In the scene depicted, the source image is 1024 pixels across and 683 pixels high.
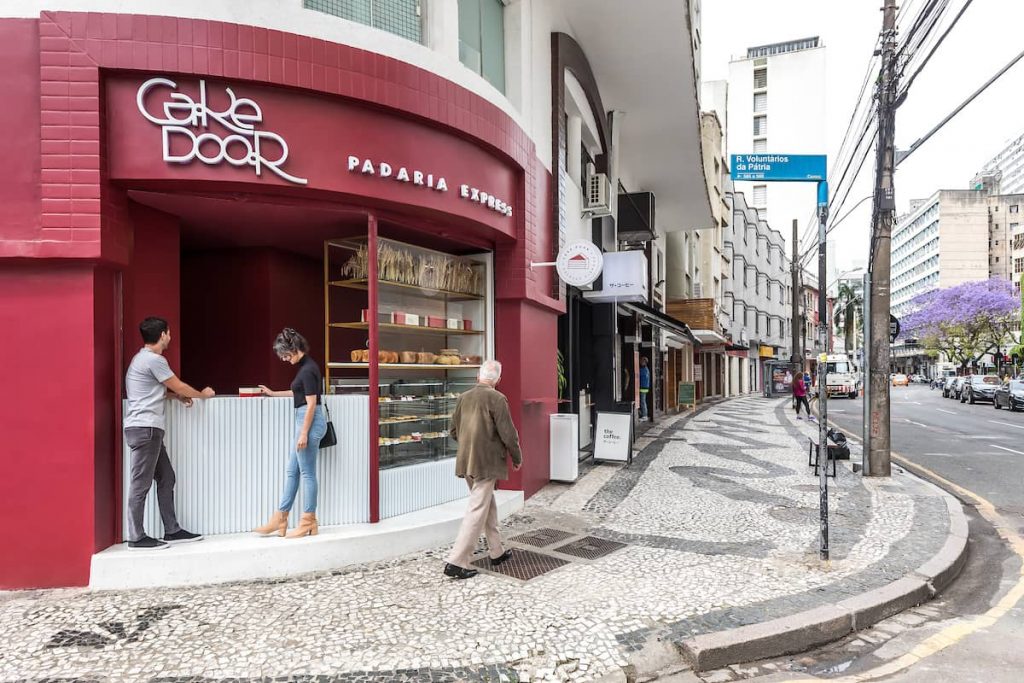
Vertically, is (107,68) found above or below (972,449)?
above

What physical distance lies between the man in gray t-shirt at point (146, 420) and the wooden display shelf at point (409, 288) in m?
2.02

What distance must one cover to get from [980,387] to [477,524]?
3622cm

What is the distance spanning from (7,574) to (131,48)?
4.33 metres

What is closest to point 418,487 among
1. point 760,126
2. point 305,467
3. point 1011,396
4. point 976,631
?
point 305,467

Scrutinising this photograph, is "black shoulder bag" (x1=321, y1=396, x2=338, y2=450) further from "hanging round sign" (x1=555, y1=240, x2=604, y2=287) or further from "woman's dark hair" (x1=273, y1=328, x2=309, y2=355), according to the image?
"hanging round sign" (x1=555, y1=240, x2=604, y2=287)

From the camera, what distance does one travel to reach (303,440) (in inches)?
215

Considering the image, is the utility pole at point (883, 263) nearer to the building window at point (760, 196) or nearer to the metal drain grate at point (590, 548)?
the metal drain grate at point (590, 548)

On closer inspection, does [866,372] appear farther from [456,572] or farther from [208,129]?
[208,129]


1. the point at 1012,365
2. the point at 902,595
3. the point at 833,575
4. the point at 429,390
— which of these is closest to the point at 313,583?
the point at 429,390

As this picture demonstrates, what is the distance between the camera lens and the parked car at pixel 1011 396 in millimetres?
24948

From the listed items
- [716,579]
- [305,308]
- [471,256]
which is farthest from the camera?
[305,308]

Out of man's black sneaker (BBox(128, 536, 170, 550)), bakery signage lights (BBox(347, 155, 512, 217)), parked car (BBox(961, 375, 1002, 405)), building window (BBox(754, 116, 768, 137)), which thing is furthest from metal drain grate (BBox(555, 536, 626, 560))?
building window (BBox(754, 116, 768, 137))

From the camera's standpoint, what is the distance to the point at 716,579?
5020 millimetres

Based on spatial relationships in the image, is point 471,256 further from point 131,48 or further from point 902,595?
point 902,595
